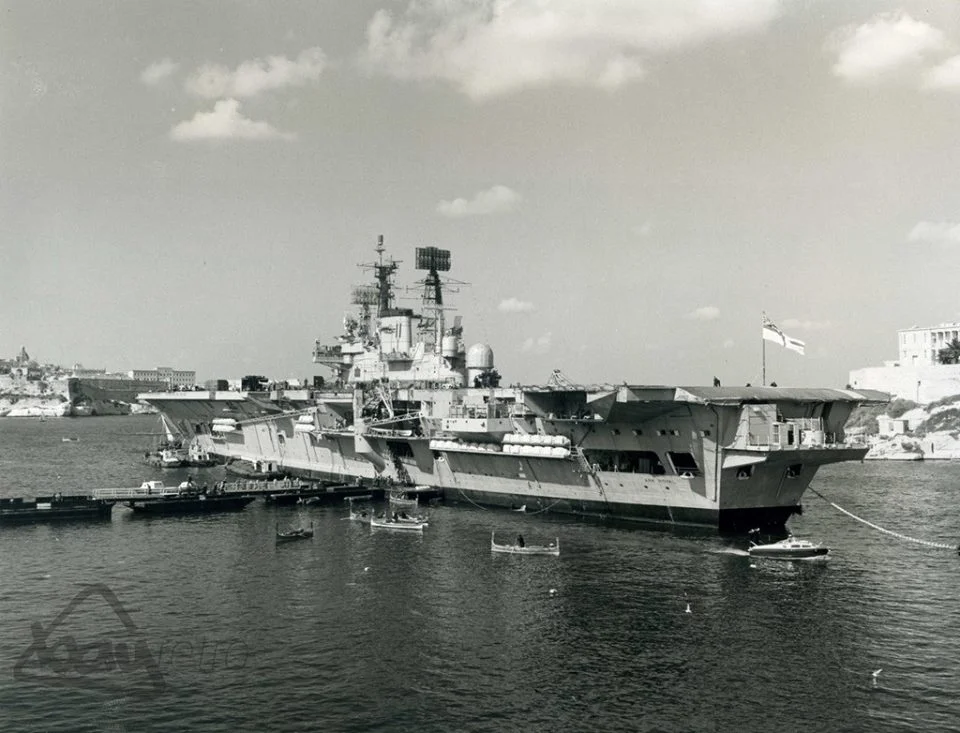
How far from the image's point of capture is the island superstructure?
2859 centimetres

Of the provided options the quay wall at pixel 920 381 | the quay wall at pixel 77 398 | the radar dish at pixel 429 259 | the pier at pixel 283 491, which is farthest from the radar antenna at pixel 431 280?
the quay wall at pixel 77 398

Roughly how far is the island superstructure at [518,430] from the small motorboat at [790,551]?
10.0 ft

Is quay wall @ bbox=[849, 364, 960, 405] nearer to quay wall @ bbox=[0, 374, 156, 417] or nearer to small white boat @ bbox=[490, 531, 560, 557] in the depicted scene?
small white boat @ bbox=[490, 531, 560, 557]

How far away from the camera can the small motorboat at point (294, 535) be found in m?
29.2

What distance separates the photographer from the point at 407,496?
3800cm

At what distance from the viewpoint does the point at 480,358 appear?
41719 mm

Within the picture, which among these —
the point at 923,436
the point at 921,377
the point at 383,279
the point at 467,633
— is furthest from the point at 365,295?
the point at 921,377

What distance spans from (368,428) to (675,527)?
16.0 metres

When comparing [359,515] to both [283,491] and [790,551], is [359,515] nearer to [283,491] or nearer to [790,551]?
[283,491]

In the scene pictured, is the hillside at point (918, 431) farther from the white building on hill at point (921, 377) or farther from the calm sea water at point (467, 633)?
the calm sea water at point (467, 633)

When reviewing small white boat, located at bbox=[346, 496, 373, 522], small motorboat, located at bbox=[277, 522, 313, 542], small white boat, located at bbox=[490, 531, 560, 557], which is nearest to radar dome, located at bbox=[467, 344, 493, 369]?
small white boat, located at bbox=[346, 496, 373, 522]

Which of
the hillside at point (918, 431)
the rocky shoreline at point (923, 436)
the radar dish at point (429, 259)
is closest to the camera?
the radar dish at point (429, 259)

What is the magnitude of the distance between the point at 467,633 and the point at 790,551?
38.1ft

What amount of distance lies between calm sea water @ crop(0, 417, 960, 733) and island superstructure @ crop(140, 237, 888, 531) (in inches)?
82.5
